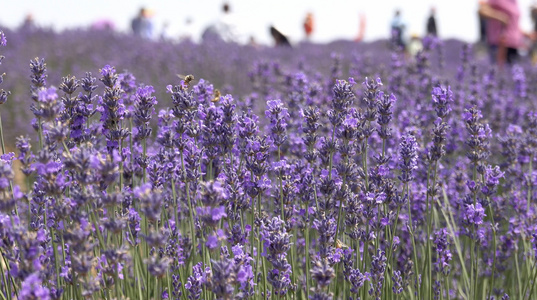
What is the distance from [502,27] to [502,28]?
1.1 inches

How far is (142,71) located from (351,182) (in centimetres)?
786

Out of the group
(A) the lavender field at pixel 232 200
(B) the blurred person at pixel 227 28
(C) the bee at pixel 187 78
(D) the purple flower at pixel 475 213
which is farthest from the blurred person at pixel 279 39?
(D) the purple flower at pixel 475 213

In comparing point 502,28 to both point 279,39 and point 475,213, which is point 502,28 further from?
point 475,213

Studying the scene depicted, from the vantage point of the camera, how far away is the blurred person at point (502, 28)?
1338 cm

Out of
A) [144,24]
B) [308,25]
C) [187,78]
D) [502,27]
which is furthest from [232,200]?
[308,25]

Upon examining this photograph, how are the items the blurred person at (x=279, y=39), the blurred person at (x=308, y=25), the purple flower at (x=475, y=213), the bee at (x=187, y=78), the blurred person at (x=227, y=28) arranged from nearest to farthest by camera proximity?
the purple flower at (x=475, y=213)
the bee at (x=187, y=78)
the blurred person at (x=227, y=28)
the blurred person at (x=279, y=39)
the blurred person at (x=308, y=25)

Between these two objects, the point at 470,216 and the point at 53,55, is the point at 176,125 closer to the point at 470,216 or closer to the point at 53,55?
the point at 470,216

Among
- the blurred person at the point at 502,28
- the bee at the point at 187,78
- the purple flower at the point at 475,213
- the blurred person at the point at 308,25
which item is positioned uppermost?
the blurred person at the point at 308,25

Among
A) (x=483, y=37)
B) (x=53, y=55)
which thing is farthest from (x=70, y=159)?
(x=483, y=37)

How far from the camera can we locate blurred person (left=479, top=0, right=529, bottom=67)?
13383 millimetres

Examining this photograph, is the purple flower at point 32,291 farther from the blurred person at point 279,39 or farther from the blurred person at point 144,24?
the blurred person at point 144,24

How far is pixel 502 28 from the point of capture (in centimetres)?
1369

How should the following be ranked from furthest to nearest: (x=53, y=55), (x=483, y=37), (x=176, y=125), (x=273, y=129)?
(x=483, y=37) < (x=53, y=55) < (x=273, y=129) < (x=176, y=125)

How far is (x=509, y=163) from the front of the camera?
370cm
